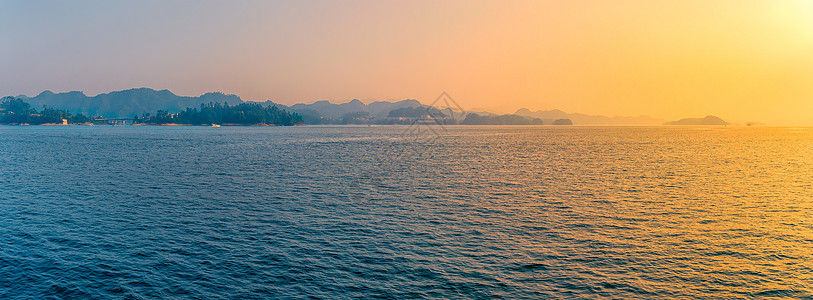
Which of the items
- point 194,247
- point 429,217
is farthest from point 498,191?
point 194,247

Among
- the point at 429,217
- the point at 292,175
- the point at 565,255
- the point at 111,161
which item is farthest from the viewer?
the point at 111,161

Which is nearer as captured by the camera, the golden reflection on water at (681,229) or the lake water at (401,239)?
the lake water at (401,239)

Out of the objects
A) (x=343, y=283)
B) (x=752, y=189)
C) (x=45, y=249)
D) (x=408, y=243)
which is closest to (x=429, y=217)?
(x=408, y=243)

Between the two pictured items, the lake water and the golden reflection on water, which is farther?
the golden reflection on water

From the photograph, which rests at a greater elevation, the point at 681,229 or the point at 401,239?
the point at 681,229

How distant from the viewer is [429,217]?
41656mm

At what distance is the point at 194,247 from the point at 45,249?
388 inches

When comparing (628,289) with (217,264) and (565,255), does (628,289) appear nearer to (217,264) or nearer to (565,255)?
(565,255)

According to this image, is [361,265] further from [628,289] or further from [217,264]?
[628,289]

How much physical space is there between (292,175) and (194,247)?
137 ft

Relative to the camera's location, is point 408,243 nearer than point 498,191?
Yes

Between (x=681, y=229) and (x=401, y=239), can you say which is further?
(x=681, y=229)

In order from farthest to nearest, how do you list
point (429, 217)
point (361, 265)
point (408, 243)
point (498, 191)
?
point (498, 191) < point (429, 217) < point (408, 243) < point (361, 265)

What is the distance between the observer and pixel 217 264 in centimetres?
2817
